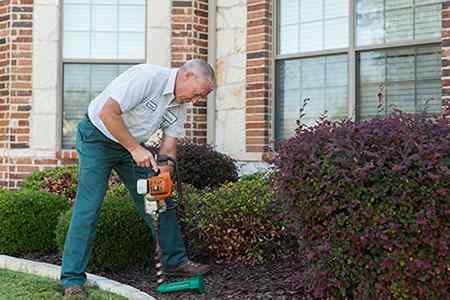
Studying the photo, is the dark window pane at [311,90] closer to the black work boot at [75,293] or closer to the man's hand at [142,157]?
the man's hand at [142,157]

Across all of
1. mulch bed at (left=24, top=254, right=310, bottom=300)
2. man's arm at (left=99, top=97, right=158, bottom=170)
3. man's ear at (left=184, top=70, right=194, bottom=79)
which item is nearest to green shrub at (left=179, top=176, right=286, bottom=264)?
mulch bed at (left=24, top=254, right=310, bottom=300)

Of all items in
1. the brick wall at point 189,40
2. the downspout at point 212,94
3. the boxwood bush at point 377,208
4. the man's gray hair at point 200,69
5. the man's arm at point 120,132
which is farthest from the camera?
the downspout at point 212,94

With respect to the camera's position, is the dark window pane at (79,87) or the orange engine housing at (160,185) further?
the dark window pane at (79,87)

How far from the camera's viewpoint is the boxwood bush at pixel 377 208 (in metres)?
3.90

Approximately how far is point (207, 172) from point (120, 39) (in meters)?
2.23

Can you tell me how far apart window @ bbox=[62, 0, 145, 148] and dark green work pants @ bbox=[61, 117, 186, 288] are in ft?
12.0

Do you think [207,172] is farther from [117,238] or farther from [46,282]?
[46,282]

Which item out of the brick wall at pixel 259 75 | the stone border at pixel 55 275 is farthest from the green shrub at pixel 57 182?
the brick wall at pixel 259 75

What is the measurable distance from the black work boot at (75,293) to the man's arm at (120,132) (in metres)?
0.98

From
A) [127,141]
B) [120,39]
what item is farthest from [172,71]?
[120,39]

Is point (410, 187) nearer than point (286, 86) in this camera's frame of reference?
Yes

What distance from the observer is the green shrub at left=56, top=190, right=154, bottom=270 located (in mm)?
5707

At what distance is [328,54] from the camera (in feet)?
24.5

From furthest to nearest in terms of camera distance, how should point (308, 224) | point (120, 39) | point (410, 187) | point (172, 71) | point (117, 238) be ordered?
point (120, 39), point (117, 238), point (172, 71), point (308, 224), point (410, 187)
